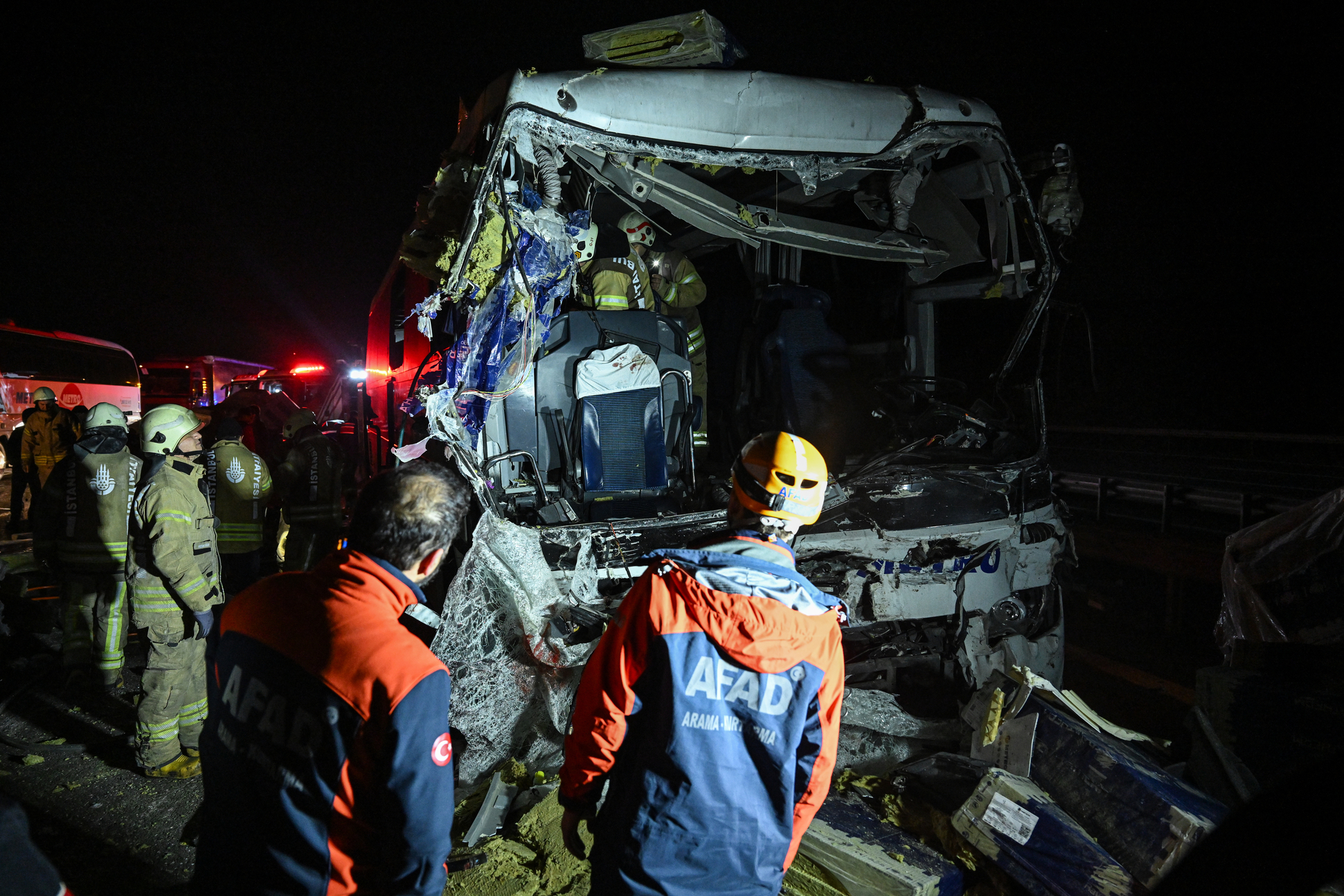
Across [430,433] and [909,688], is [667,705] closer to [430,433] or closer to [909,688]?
[430,433]

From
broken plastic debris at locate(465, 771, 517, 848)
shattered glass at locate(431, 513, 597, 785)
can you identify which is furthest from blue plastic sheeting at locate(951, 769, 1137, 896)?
broken plastic debris at locate(465, 771, 517, 848)

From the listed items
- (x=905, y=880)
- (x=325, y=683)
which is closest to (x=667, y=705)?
(x=325, y=683)

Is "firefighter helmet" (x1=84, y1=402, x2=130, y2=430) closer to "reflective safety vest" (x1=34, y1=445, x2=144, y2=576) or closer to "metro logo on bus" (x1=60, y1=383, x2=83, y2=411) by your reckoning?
"reflective safety vest" (x1=34, y1=445, x2=144, y2=576)

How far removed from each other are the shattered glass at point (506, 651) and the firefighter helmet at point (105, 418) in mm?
3093

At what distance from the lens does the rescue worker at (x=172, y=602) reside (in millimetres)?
3254

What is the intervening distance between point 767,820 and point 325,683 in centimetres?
103

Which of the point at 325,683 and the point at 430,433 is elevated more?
the point at 430,433

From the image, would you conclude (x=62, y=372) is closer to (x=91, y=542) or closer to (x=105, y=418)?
(x=105, y=418)

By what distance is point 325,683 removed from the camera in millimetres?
1120

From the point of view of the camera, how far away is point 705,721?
1427 millimetres

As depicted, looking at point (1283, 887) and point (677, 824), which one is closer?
point (1283, 887)

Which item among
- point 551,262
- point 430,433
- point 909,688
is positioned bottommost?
point 909,688

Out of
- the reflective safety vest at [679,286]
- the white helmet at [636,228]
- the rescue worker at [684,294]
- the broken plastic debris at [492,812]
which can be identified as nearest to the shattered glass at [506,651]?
the broken plastic debris at [492,812]

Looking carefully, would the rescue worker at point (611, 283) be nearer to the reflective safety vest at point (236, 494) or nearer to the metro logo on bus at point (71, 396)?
the reflective safety vest at point (236, 494)
